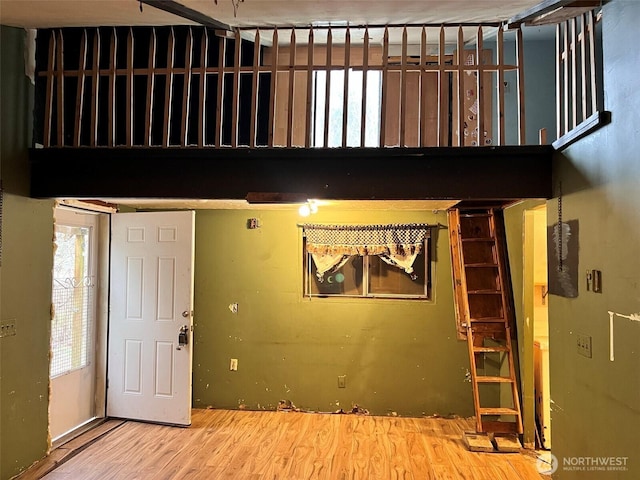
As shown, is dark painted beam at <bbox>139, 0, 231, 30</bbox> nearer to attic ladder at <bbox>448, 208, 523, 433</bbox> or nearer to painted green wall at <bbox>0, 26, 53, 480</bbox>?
painted green wall at <bbox>0, 26, 53, 480</bbox>

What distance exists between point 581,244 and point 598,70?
919mm

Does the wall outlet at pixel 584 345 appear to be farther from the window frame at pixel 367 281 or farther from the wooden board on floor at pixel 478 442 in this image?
the window frame at pixel 367 281

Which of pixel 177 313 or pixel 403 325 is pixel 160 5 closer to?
pixel 177 313

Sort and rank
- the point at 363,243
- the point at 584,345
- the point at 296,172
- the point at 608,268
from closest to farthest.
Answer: the point at 608,268
the point at 584,345
the point at 296,172
the point at 363,243

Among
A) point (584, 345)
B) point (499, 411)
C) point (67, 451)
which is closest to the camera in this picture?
point (584, 345)

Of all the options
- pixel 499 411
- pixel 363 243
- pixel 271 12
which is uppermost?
pixel 271 12

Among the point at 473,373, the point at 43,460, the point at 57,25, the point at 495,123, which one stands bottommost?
the point at 43,460

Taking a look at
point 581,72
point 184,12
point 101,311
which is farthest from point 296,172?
point 101,311

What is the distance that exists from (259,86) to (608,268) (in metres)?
3.29

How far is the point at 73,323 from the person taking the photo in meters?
3.80

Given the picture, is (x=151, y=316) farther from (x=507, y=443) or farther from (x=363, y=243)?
(x=507, y=443)

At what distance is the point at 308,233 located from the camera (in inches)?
175

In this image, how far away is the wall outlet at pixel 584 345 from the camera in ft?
7.20

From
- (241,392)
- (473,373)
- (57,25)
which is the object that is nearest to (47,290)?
(57,25)
